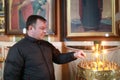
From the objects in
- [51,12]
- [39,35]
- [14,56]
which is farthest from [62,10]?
[14,56]

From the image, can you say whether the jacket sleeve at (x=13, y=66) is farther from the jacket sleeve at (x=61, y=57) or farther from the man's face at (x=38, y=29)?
the jacket sleeve at (x=61, y=57)

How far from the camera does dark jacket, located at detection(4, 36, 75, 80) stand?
6.90 ft

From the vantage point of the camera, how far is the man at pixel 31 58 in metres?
2.11

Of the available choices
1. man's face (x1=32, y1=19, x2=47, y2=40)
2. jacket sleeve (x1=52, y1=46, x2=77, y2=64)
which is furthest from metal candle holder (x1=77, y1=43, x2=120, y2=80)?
man's face (x1=32, y1=19, x2=47, y2=40)

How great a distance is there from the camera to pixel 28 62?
7.16ft

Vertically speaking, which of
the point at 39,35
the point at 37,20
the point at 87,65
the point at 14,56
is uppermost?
the point at 37,20

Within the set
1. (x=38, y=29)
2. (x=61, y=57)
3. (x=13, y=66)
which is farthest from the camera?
(x=61, y=57)

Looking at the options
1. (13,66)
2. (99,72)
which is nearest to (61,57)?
(99,72)

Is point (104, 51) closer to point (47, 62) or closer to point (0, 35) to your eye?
point (47, 62)

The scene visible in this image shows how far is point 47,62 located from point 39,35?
286 mm

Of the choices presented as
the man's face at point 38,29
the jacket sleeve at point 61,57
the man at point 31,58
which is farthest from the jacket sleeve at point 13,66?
the jacket sleeve at point 61,57

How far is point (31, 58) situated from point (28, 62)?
48mm

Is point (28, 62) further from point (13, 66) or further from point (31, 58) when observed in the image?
point (13, 66)

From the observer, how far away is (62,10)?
10.4ft
